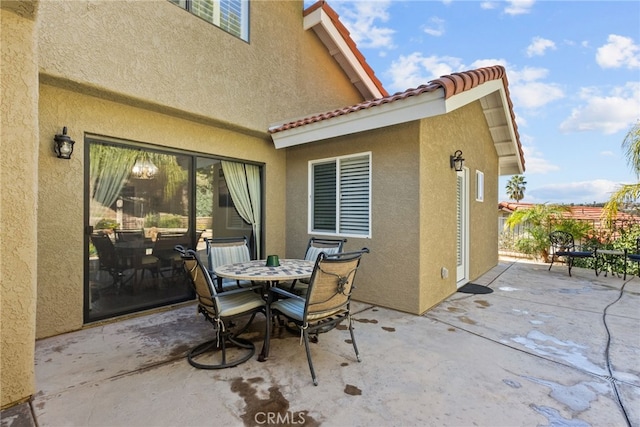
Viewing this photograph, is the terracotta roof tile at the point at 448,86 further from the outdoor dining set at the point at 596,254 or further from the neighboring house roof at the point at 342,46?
the outdoor dining set at the point at 596,254

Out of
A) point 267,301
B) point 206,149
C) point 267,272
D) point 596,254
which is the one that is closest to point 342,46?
point 206,149

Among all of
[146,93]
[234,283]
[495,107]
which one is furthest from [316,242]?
[495,107]

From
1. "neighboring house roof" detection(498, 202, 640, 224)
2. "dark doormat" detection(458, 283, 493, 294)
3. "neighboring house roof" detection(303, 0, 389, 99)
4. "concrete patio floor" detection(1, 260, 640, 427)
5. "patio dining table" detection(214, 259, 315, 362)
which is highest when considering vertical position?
"neighboring house roof" detection(303, 0, 389, 99)

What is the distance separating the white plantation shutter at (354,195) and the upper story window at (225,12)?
351 cm

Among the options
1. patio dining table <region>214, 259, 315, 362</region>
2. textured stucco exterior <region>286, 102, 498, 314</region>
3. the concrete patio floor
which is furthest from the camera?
textured stucco exterior <region>286, 102, 498, 314</region>

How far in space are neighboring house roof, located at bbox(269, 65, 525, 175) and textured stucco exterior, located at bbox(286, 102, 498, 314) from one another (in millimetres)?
563

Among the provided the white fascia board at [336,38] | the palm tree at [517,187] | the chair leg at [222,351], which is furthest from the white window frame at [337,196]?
the palm tree at [517,187]

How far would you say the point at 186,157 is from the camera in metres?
5.56

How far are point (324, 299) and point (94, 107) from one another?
4.48 metres

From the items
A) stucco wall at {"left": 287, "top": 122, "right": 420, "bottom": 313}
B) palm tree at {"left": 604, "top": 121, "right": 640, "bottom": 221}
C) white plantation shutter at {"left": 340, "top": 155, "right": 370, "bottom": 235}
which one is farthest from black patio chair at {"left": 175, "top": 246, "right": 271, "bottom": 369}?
palm tree at {"left": 604, "top": 121, "right": 640, "bottom": 221}

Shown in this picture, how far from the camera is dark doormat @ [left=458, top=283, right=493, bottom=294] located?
6.62 metres

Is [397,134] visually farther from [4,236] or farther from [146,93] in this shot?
[4,236]

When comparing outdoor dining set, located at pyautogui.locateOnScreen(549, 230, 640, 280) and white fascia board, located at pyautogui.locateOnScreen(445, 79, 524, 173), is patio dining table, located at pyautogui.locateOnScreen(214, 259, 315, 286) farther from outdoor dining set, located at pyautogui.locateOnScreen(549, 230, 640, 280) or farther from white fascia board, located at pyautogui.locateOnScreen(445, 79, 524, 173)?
outdoor dining set, located at pyautogui.locateOnScreen(549, 230, 640, 280)

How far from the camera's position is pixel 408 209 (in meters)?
5.15
